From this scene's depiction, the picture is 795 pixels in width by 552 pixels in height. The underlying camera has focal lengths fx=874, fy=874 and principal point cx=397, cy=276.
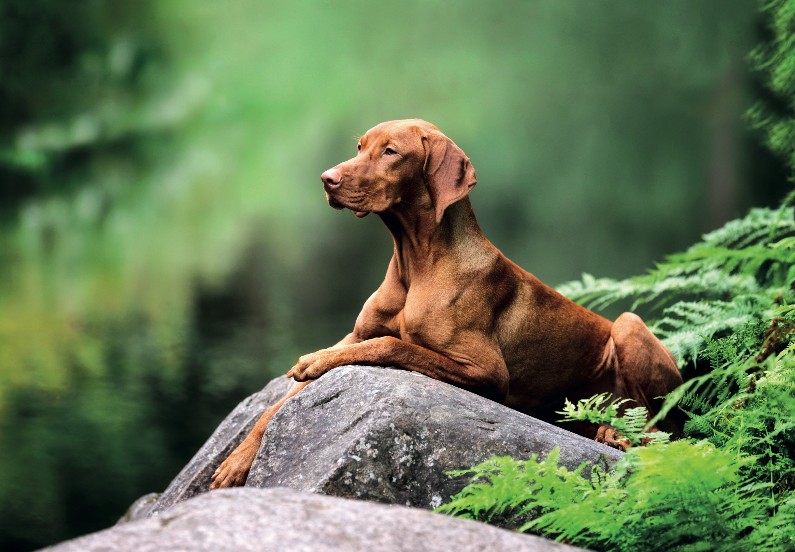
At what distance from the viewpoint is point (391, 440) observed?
9.12ft

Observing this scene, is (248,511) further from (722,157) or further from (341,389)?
(722,157)

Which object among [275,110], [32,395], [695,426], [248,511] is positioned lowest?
[32,395]

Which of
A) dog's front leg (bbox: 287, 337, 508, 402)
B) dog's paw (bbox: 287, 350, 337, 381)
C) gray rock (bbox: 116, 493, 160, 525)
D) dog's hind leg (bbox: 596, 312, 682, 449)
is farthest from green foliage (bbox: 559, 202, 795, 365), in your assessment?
gray rock (bbox: 116, 493, 160, 525)

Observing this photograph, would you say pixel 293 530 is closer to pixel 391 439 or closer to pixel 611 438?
pixel 391 439

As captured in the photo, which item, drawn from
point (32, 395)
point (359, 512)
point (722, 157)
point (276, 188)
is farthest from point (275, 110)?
point (359, 512)

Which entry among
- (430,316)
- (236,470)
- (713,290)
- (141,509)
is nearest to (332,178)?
(430,316)

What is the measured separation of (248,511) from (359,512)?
0.25m

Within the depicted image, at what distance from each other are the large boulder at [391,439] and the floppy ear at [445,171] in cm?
71

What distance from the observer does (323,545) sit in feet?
5.81

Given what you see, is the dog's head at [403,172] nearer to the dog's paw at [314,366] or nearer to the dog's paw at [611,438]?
the dog's paw at [314,366]

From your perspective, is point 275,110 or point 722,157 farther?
point 275,110

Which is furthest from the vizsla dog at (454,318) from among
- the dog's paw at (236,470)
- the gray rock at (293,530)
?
the gray rock at (293,530)

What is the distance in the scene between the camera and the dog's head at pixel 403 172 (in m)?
3.28

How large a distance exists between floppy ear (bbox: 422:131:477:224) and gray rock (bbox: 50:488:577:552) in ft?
5.34
